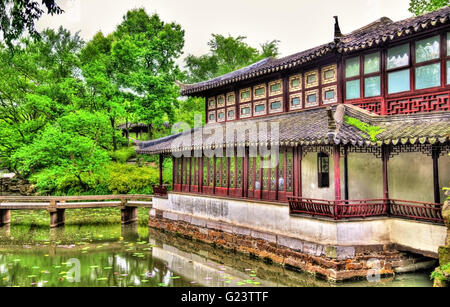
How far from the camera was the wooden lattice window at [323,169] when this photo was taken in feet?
41.6

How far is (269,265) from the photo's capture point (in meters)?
11.8

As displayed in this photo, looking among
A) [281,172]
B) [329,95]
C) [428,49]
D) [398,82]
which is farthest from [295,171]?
[428,49]

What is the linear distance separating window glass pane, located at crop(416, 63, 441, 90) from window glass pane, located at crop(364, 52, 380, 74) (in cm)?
126

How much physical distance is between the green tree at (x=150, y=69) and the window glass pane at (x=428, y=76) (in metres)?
19.6

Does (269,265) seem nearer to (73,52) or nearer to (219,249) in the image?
(219,249)

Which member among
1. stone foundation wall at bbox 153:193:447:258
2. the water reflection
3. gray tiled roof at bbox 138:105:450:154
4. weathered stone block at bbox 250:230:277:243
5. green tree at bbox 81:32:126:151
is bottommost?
the water reflection

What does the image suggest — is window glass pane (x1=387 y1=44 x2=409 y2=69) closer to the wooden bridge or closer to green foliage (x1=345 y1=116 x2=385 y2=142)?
green foliage (x1=345 y1=116 x2=385 y2=142)

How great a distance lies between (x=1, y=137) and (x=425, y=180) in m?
26.2

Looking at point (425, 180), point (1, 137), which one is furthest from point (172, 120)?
point (425, 180)

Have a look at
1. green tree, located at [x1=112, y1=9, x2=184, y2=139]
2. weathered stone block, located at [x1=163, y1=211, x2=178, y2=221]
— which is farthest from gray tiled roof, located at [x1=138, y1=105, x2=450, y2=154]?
green tree, located at [x1=112, y1=9, x2=184, y2=139]

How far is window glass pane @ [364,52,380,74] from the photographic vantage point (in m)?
11.6

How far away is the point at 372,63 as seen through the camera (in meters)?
11.7

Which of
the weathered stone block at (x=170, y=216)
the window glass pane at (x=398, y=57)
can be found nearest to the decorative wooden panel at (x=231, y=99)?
the weathered stone block at (x=170, y=216)

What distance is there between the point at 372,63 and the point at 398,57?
815mm
